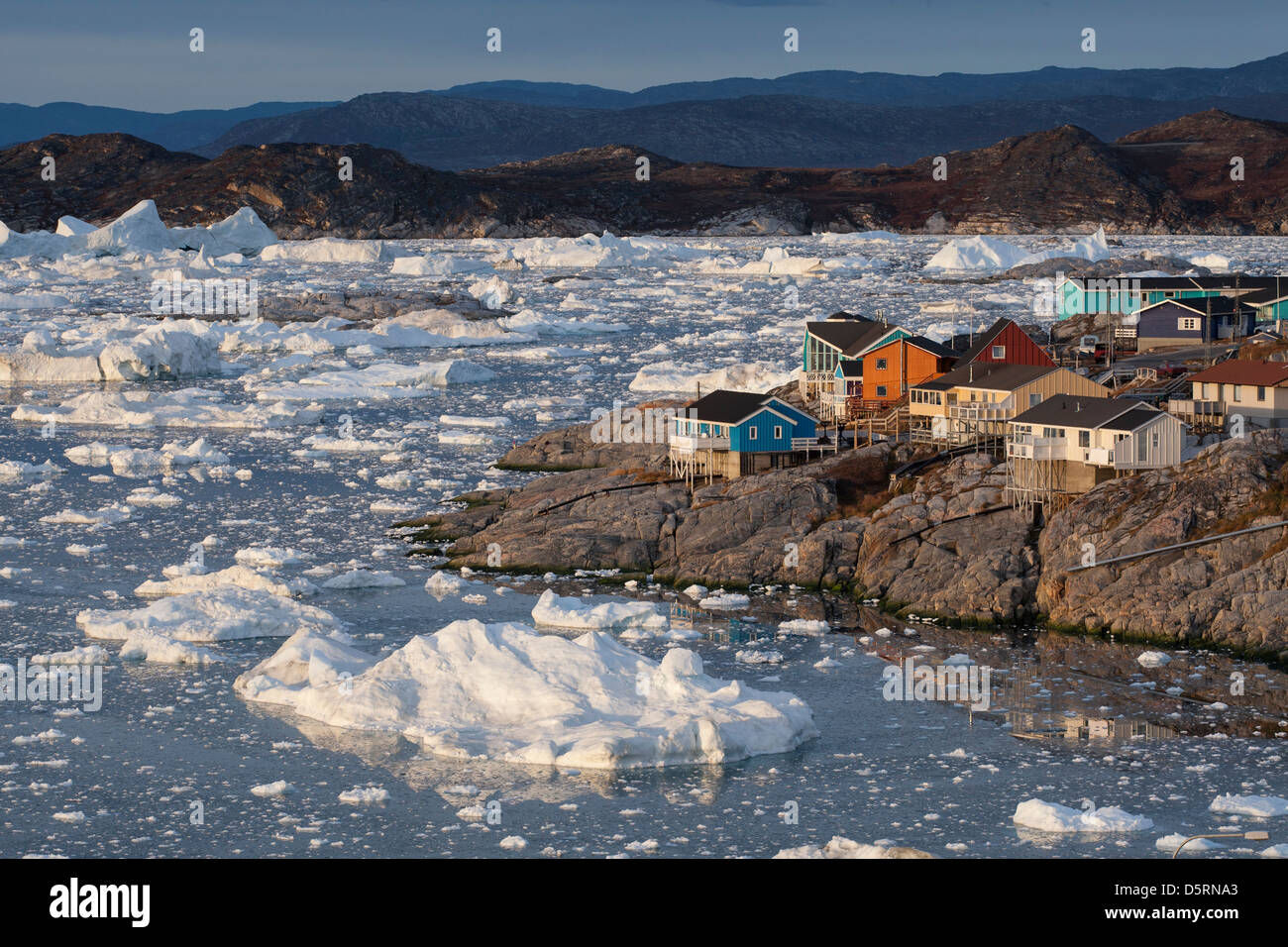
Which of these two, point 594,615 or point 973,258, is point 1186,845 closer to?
point 594,615

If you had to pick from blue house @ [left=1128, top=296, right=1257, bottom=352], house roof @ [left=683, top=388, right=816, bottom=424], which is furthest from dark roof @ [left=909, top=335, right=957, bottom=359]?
blue house @ [left=1128, top=296, right=1257, bottom=352]

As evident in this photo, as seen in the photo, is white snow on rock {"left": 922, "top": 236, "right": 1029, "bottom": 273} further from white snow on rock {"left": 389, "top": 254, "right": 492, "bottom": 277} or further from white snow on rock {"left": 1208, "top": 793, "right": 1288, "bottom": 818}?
white snow on rock {"left": 1208, "top": 793, "right": 1288, "bottom": 818}

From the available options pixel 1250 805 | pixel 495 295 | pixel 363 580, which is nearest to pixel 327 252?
pixel 495 295

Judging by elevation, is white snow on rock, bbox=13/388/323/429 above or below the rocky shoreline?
above

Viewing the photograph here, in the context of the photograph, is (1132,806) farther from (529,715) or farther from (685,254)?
(685,254)

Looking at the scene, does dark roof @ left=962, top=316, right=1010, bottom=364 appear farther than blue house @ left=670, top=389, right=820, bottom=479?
Yes
